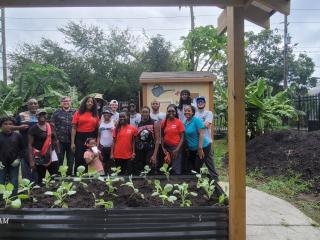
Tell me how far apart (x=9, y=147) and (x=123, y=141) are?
170cm

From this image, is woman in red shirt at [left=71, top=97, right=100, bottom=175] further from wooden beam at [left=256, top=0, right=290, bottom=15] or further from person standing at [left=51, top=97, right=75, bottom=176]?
wooden beam at [left=256, top=0, right=290, bottom=15]

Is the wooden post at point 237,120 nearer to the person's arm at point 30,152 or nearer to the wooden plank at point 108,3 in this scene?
the wooden plank at point 108,3

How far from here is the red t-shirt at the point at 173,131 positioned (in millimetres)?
6324

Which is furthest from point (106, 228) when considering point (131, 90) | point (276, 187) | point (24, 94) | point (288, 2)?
point (131, 90)

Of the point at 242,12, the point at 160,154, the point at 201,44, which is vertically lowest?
the point at 160,154

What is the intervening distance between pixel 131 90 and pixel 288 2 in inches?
1065

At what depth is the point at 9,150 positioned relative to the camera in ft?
18.6

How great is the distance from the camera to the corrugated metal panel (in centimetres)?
362

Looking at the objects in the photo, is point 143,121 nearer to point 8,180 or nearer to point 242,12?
point 8,180

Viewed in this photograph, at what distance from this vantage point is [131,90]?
30.3 metres

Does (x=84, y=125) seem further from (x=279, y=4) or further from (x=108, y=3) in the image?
(x=279, y=4)

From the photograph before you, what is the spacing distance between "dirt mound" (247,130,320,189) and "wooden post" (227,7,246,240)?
4.15 m

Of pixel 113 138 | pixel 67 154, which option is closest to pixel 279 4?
pixel 113 138

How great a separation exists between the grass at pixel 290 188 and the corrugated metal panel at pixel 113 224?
2.34 metres
